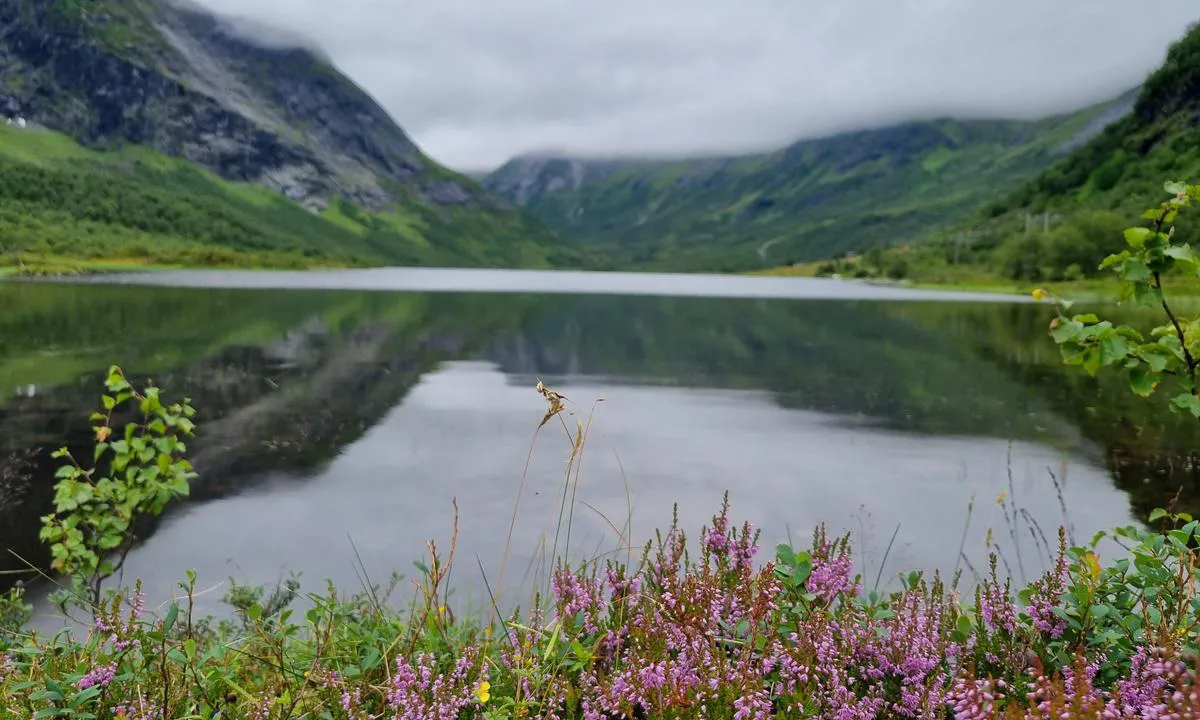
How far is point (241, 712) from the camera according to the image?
13.9ft

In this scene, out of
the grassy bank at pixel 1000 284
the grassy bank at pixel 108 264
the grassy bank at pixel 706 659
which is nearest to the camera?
the grassy bank at pixel 706 659

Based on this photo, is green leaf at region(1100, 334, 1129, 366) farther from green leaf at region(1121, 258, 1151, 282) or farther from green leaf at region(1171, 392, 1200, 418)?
green leaf at region(1171, 392, 1200, 418)

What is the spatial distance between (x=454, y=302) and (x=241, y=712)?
69.1 metres

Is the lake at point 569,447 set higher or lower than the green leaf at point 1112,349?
lower

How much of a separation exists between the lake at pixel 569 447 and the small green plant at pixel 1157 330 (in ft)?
11.6

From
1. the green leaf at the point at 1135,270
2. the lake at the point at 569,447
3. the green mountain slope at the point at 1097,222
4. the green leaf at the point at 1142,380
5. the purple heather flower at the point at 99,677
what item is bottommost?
the lake at the point at 569,447

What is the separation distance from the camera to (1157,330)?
552cm

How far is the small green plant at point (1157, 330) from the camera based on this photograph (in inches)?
195

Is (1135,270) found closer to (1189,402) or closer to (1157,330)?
(1157,330)

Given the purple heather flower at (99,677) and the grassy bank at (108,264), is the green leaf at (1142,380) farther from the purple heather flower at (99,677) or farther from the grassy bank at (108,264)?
the grassy bank at (108,264)

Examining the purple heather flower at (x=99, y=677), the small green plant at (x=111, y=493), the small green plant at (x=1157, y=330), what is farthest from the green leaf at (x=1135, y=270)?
the small green plant at (x=111, y=493)

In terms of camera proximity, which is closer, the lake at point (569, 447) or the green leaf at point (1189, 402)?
the green leaf at point (1189, 402)

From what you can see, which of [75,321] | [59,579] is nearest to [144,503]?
[59,579]

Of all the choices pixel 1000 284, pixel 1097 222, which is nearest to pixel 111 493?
pixel 1000 284
